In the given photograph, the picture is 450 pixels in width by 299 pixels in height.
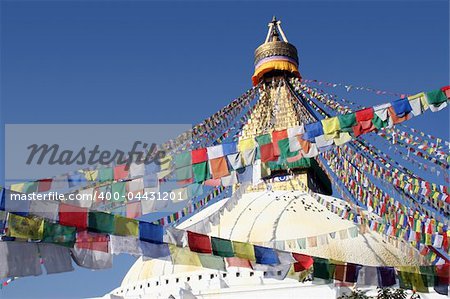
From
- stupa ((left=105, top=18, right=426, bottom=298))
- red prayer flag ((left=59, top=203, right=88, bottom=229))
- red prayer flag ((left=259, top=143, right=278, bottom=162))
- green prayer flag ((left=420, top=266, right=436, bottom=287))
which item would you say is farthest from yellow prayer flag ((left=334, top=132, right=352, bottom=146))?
red prayer flag ((left=59, top=203, right=88, bottom=229))

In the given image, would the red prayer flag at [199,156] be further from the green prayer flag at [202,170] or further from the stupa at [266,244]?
the stupa at [266,244]

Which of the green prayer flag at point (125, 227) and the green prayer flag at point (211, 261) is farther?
the green prayer flag at point (211, 261)

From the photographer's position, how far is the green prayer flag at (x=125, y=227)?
231 inches

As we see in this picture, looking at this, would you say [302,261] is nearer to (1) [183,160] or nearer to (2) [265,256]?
(2) [265,256]

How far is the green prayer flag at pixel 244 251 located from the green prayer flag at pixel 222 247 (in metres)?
0.06

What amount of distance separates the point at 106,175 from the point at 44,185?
76cm

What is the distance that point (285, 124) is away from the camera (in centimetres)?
1817

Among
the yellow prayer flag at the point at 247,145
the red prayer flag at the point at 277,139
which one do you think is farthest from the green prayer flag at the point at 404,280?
the yellow prayer flag at the point at 247,145

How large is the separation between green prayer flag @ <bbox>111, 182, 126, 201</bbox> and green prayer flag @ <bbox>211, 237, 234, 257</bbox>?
135 cm

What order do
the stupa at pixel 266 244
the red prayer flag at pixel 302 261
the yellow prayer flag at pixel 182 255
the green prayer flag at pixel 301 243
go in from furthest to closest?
the green prayer flag at pixel 301 243, the stupa at pixel 266 244, the red prayer flag at pixel 302 261, the yellow prayer flag at pixel 182 255

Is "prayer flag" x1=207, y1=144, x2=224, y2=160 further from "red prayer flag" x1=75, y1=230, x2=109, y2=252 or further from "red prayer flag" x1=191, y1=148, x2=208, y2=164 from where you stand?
"red prayer flag" x1=75, y1=230, x2=109, y2=252

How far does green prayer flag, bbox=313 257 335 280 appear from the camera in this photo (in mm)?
7242

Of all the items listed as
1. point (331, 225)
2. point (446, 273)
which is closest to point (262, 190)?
point (331, 225)

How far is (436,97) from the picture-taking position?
23.3 feet
